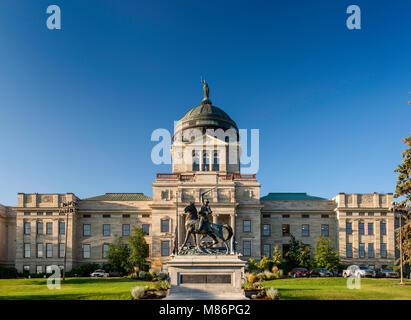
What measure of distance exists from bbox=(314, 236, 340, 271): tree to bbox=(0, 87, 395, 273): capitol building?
4.62 metres

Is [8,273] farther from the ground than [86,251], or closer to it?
closer to it

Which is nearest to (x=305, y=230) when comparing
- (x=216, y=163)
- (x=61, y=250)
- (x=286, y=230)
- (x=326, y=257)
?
(x=286, y=230)

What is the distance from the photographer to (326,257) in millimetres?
60625

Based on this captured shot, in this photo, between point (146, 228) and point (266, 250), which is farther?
point (146, 228)

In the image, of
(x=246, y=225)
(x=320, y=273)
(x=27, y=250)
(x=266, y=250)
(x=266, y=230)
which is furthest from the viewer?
(x=266, y=230)

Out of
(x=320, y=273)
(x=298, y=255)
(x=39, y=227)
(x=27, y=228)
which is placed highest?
(x=39, y=227)

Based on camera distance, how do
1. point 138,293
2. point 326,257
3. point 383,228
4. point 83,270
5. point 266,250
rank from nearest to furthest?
point 138,293
point 326,257
point 83,270
point 383,228
point 266,250

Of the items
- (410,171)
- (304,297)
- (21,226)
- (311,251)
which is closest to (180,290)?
(304,297)

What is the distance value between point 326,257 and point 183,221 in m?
21.9

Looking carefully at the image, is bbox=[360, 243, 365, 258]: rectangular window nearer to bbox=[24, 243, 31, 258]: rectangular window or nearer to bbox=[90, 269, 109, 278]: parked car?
bbox=[90, 269, 109, 278]: parked car

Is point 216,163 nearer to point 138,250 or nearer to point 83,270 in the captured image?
point 138,250

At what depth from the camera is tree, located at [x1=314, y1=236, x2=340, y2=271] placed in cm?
6041

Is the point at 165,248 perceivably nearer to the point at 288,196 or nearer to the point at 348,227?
the point at 288,196

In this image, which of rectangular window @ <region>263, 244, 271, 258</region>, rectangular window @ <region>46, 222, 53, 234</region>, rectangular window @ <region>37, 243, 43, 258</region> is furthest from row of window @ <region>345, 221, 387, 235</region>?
rectangular window @ <region>37, 243, 43, 258</region>
